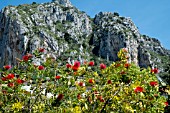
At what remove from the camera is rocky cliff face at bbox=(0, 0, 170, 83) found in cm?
10925

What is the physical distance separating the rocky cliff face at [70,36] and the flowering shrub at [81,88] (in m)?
89.9

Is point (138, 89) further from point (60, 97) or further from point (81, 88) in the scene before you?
point (60, 97)

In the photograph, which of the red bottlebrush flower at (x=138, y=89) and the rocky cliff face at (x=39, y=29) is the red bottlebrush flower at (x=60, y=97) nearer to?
the red bottlebrush flower at (x=138, y=89)

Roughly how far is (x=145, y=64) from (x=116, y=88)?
115 m

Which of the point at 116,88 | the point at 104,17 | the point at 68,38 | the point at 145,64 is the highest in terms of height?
the point at 104,17

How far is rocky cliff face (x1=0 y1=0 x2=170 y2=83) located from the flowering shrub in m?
89.9

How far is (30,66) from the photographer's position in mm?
7699

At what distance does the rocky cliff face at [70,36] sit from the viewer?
10925 centimetres

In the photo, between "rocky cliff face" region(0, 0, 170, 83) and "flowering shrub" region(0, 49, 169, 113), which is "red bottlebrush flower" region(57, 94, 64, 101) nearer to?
"flowering shrub" region(0, 49, 169, 113)

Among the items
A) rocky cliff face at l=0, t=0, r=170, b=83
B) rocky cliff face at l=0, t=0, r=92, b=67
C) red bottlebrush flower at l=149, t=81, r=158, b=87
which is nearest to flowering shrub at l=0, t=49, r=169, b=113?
red bottlebrush flower at l=149, t=81, r=158, b=87

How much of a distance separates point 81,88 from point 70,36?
388 feet

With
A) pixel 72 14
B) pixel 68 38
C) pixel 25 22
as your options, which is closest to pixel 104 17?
pixel 72 14

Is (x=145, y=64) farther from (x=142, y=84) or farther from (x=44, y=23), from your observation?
(x=142, y=84)

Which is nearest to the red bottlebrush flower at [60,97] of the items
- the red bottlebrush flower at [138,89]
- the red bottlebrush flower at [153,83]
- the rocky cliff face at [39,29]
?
the red bottlebrush flower at [138,89]
